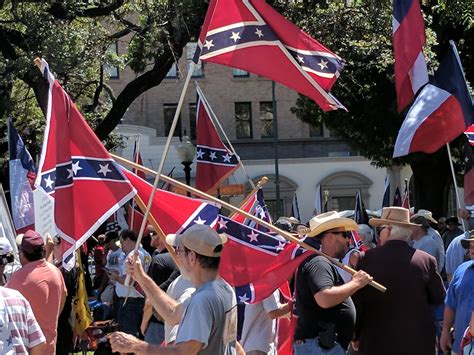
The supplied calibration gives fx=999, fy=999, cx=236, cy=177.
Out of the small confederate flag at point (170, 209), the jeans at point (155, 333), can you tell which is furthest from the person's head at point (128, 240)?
the small confederate flag at point (170, 209)

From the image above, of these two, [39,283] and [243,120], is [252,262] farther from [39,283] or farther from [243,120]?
[243,120]

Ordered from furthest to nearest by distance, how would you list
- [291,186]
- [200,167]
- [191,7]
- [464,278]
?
1. [291,186]
2. [191,7]
3. [200,167]
4. [464,278]

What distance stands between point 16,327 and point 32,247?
219 cm

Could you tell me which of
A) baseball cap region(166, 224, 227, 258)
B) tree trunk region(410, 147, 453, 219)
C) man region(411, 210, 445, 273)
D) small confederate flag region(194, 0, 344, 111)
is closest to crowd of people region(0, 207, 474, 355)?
baseball cap region(166, 224, 227, 258)

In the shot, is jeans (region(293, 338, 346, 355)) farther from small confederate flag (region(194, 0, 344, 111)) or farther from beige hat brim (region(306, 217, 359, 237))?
small confederate flag (region(194, 0, 344, 111))

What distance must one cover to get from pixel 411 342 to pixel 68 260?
254cm

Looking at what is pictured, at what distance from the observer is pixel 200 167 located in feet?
44.4

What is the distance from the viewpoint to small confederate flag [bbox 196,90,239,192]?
1335cm

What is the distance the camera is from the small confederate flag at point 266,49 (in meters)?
7.82

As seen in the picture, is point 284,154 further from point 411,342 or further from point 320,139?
point 411,342

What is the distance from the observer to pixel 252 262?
772 centimetres

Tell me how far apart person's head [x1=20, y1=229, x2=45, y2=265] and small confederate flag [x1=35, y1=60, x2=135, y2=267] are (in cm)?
30

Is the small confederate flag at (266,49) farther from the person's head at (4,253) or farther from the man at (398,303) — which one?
the person's head at (4,253)

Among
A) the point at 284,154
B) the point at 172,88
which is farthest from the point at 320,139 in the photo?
the point at 172,88
